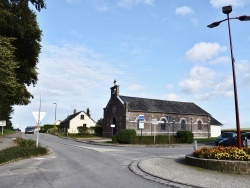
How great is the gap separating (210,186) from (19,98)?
20183 millimetres

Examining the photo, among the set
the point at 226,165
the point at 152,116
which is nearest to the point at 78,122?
the point at 152,116

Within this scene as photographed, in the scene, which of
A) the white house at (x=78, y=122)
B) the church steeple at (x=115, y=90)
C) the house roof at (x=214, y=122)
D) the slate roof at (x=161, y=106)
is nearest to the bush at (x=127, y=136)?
the slate roof at (x=161, y=106)

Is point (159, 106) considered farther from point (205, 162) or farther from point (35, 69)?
point (205, 162)

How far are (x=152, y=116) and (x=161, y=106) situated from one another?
3700 millimetres

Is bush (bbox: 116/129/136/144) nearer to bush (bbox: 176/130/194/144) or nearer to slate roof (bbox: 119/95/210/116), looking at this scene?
bush (bbox: 176/130/194/144)

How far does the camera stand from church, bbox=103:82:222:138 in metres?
45.8

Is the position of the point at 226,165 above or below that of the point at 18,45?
below

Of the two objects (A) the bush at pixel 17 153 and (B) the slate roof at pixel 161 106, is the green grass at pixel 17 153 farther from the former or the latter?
(B) the slate roof at pixel 161 106

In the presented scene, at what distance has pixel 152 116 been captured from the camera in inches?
1877

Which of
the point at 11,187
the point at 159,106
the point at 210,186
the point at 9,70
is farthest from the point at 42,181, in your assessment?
the point at 159,106

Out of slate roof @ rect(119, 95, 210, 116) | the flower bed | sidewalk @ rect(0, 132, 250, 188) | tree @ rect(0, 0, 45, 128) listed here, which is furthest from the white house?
sidewalk @ rect(0, 132, 250, 188)

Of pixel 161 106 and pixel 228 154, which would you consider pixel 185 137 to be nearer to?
pixel 161 106

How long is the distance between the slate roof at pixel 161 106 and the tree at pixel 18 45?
73.8 ft

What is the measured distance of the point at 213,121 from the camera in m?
60.1
